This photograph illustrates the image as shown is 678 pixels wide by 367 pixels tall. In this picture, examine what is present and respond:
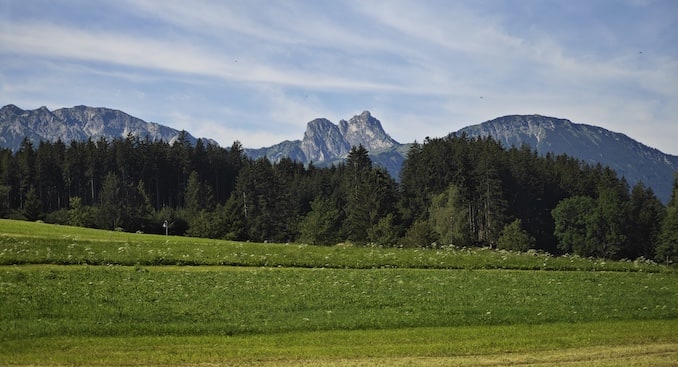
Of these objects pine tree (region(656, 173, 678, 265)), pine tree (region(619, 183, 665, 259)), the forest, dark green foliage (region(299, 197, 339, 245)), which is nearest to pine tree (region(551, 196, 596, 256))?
the forest

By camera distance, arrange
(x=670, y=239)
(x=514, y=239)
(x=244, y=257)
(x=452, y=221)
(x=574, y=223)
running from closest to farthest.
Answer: (x=244, y=257) < (x=452, y=221) < (x=514, y=239) < (x=670, y=239) < (x=574, y=223)

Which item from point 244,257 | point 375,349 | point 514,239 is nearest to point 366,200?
point 514,239

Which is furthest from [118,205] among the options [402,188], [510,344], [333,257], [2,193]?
[510,344]

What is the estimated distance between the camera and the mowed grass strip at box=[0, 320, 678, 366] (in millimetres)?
18625

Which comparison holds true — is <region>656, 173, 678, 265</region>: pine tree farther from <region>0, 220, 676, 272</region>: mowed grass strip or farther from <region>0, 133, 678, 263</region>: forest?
<region>0, 220, 676, 272</region>: mowed grass strip

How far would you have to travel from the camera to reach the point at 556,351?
2081 centimetres

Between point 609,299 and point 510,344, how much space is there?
12.7 meters

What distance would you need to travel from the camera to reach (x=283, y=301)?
28.1m

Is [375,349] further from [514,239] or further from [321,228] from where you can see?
[514,239]

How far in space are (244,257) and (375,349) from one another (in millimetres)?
27241

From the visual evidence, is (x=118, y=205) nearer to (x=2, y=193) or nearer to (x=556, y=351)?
(x=2, y=193)

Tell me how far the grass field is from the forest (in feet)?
181

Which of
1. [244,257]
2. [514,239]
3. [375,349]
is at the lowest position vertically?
[375,349]

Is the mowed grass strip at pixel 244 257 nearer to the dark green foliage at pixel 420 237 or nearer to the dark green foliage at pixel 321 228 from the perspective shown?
the dark green foliage at pixel 420 237
